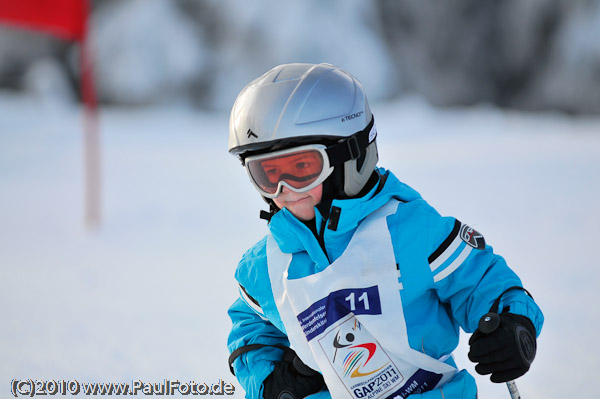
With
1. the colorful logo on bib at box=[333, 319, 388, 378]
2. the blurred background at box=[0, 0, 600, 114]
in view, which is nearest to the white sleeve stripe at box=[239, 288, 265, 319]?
the colorful logo on bib at box=[333, 319, 388, 378]

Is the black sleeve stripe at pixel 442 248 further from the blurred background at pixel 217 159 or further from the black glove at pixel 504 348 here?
the blurred background at pixel 217 159

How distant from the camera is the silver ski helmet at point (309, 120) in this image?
1.43 metres

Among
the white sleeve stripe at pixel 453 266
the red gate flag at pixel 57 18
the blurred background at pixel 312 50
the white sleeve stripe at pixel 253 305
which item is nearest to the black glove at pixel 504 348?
the white sleeve stripe at pixel 453 266

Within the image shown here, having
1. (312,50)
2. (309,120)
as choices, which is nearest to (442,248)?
(309,120)

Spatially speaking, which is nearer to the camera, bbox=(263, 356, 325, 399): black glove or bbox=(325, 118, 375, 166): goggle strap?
bbox=(325, 118, 375, 166): goggle strap

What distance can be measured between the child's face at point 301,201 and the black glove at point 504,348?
0.48 meters

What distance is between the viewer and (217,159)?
900cm

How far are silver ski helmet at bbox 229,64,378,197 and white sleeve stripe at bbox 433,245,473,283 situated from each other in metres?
0.28

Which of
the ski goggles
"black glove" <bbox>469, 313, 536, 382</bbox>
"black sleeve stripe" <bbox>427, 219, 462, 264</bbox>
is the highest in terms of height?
the ski goggles

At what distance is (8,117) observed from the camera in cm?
1119

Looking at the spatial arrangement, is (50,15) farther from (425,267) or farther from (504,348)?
(504,348)

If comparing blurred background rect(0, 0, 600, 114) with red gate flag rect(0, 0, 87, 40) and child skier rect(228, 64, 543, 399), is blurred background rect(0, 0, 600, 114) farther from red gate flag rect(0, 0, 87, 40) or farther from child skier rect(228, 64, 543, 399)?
child skier rect(228, 64, 543, 399)

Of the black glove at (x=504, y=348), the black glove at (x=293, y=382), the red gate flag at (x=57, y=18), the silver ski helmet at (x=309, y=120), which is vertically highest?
the red gate flag at (x=57, y=18)

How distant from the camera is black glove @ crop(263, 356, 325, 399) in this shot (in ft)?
5.18
